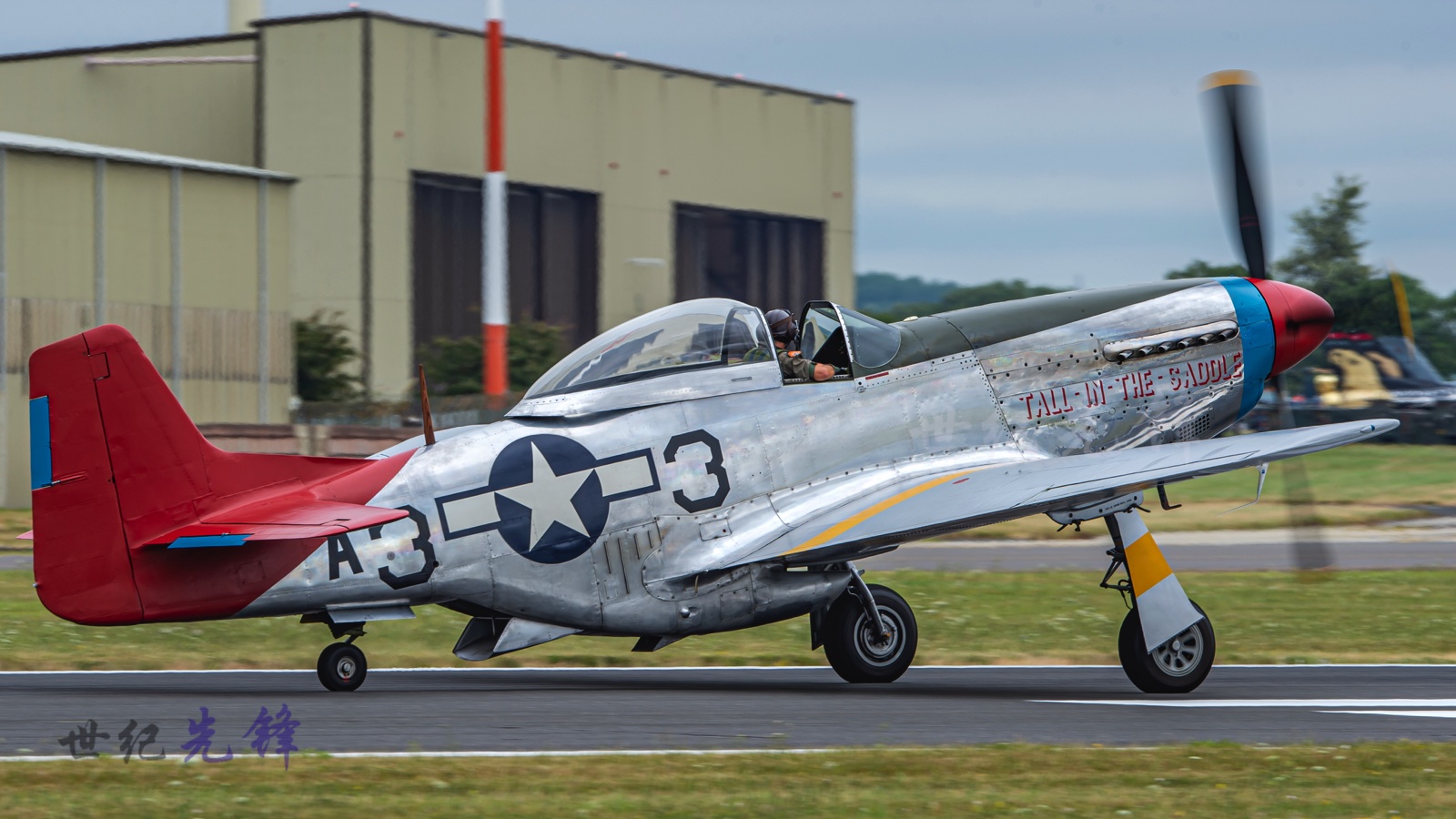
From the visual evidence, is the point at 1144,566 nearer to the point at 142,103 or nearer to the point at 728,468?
the point at 728,468

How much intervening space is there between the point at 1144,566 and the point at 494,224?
92.8 feet

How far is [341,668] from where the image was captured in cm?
1181

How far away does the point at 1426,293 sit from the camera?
84375 mm

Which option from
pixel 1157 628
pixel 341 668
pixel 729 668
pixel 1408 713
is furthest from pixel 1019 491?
pixel 341 668

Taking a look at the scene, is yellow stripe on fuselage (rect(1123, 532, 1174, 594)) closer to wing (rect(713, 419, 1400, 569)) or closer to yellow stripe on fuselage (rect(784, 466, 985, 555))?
wing (rect(713, 419, 1400, 569))

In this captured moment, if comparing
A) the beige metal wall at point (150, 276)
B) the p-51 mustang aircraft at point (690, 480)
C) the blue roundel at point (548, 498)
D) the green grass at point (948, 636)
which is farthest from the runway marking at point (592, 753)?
the beige metal wall at point (150, 276)

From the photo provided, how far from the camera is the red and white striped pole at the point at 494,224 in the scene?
3709 centimetres

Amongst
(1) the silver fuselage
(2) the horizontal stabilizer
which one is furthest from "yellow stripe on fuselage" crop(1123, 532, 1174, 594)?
(2) the horizontal stabilizer

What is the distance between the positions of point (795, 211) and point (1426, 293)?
134ft

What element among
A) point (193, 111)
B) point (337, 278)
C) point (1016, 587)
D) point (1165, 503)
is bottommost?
point (1016, 587)

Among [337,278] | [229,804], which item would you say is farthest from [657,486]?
[337,278]

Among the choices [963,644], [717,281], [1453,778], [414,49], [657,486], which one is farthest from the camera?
[717,281]

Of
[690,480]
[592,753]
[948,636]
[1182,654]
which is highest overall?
[690,480]

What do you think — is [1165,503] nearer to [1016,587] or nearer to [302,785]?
[302,785]
